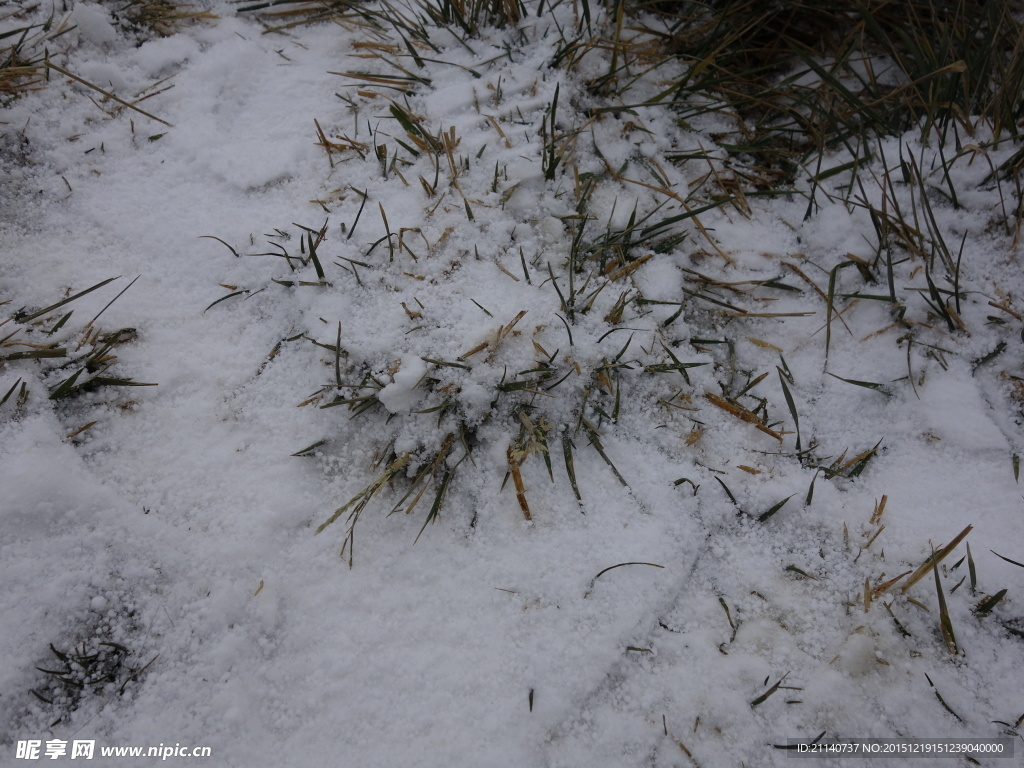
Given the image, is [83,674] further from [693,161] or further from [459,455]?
[693,161]

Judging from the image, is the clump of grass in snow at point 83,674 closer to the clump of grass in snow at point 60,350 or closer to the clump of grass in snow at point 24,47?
the clump of grass in snow at point 60,350

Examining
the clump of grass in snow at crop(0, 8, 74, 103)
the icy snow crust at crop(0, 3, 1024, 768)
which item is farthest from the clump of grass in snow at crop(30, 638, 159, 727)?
the clump of grass in snow at crop(0, 8, 74, 103)

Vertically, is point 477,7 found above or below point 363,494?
above

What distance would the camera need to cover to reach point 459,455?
1427 millimetres

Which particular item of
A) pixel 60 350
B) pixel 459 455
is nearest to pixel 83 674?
pixel 60 350

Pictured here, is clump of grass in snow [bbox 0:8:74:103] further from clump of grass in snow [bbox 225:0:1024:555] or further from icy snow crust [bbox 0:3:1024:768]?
clump of grass in snow [bbox 225:0:1024:555]

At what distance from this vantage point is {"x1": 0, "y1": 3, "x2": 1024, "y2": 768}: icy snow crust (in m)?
1.20

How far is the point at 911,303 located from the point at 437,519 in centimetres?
145

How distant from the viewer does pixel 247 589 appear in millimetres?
1265

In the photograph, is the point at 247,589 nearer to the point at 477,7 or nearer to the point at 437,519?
the point at 437,519

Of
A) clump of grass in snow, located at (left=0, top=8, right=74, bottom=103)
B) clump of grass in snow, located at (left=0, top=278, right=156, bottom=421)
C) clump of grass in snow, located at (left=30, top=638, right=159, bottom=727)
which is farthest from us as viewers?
clump of grass in snow, located at (left=0, top=8, right=74, bottom=103)

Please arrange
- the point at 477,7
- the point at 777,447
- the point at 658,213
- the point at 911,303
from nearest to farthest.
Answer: the point at 777,447 < the point at 911,303 < the point at 658,213 < the point at 477,7

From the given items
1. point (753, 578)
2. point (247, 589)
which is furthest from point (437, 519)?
point (753, 578)

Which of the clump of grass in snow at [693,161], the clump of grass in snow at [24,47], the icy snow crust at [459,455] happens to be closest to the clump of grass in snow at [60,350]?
the icy snow crust at [459,455]
